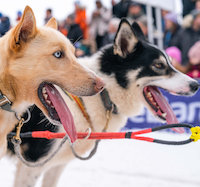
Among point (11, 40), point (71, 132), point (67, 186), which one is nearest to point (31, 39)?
point (11, 40)

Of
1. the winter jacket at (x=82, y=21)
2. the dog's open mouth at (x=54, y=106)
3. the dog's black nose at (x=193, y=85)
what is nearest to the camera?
the dog's open mouth at (x=54, y=106)

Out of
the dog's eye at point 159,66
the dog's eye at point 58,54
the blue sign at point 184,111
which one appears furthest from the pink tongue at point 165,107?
the blue sign at point 184,111

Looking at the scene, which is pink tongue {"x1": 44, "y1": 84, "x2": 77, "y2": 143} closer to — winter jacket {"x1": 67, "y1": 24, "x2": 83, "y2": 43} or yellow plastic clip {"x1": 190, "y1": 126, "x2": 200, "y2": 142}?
yellow plastic clip {"x1": 190, "y1": 126, "x2": 200, "y2": 142}

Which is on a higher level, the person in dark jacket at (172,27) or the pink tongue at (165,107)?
the pink tongue at (165,107)

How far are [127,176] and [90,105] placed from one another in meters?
1.02

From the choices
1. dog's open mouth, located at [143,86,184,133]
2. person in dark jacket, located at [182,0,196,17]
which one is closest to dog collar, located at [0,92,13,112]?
dog's open mouth, located at [143,86,184,133]

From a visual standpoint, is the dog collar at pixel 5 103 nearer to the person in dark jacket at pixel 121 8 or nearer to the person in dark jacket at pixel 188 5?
the person in dark jacket at pixel 121 8

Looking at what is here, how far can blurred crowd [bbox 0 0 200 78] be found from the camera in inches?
162

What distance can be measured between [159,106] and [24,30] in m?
1.18

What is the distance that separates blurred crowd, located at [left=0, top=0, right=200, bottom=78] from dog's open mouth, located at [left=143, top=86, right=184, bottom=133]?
195 cm

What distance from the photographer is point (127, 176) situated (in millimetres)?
2398

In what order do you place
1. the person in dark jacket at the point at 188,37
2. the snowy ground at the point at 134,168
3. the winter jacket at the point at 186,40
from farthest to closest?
1. the winter jacket at the point at 186,40
2. the person in dark jacket at the point at 188,37
3. the snowy ground at the point at 134,168

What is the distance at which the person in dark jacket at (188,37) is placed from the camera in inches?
166

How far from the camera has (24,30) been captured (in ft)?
3.89
